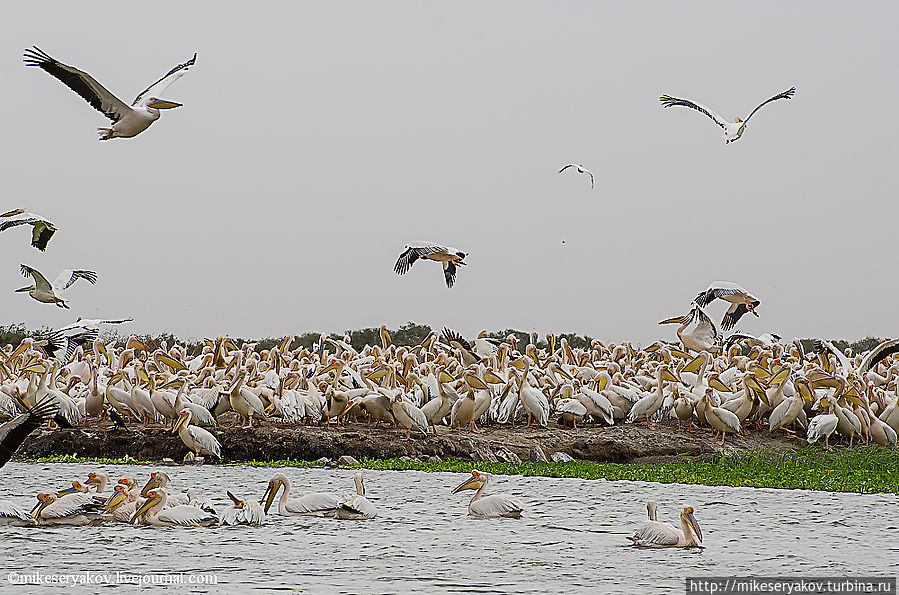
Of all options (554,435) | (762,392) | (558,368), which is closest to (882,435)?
(762,392)

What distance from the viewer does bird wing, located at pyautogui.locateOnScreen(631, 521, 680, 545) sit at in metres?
7.17

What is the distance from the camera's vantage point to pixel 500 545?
7.43m

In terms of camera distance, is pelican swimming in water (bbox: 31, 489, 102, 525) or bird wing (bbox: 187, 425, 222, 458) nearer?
pelican swimming in water (bbox: 31, 489, 102, 525)

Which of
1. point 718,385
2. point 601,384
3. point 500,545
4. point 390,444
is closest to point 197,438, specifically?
point 390,444

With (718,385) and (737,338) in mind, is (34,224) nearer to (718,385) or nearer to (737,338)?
(718,385)

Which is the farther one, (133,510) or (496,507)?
(496,507)

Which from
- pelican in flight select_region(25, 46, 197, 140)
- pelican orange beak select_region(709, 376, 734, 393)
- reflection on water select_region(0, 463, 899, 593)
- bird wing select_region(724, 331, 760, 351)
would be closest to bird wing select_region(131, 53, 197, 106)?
pelican in flight select_region(25, 46, 197, 140)

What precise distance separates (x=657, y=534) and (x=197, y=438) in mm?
6944

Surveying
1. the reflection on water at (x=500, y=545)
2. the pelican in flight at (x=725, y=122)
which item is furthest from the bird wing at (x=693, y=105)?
the reflection on water at (x=500, y=545)

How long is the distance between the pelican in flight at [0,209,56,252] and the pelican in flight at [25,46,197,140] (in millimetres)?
3092

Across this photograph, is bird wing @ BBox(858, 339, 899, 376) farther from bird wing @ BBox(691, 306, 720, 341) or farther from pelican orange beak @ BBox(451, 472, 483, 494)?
pelican orange beak @ BBox(451, 472, 483, 494)

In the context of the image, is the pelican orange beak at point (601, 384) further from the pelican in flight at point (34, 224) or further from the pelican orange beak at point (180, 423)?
the pelican in flight at point (34, 224)

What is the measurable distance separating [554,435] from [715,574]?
7977 mm

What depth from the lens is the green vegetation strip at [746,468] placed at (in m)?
10.7
